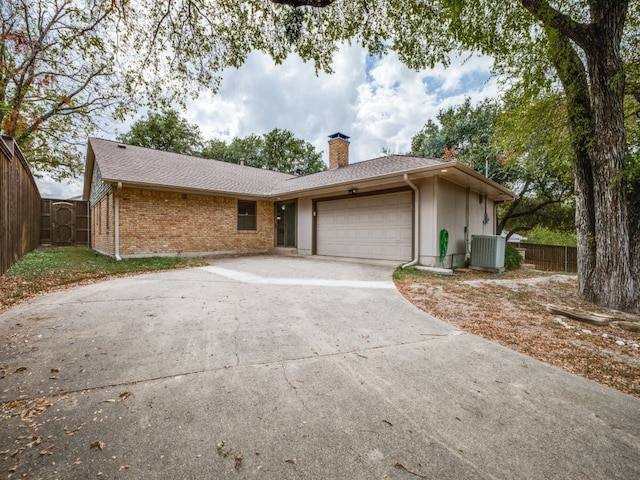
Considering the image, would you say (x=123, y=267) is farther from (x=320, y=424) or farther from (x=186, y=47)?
(x=320, y=424)

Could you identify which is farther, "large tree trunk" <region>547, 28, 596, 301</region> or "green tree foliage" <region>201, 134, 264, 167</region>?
"green tree foliage" <region>201, 134, 264, 167</region>

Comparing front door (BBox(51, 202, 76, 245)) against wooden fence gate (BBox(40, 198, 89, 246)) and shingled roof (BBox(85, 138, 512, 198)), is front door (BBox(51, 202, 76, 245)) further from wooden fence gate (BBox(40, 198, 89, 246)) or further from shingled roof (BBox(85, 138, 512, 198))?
shingled roof (BBox(85, 138, 512, 198))

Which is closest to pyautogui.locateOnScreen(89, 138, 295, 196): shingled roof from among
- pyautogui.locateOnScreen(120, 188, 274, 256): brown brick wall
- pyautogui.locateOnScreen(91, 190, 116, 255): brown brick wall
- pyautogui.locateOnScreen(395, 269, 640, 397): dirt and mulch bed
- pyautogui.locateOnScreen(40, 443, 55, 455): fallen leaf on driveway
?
pyautogui.locateOnScreen(120, 188, 274, 256): brown brick wall

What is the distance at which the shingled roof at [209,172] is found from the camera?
A: 8577mm

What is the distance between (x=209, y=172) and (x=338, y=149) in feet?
A: 19.5

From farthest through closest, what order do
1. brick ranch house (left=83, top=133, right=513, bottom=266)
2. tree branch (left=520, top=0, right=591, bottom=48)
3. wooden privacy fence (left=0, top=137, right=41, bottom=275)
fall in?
1. brick ranch house (left=83, top=133, right=513, bottom=266)
2. wooden privacy fence (left=0, top=137, right=41, bottom=275)
3. tree branch (left=520, top=0, right=591, bottom=48)

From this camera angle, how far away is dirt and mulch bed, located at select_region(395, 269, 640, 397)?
8.82 ft

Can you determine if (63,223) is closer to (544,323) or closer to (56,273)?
(56,273)

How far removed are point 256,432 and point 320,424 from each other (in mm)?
386

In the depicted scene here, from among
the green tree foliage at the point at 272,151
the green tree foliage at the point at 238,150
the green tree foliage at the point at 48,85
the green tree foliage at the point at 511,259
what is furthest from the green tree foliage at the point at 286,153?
the green tree foliage at the point at 511,259

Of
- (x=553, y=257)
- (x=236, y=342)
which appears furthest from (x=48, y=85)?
(x=553, y=257)

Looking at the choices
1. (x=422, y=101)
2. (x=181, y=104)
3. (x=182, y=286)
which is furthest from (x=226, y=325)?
(x=422, y=101)

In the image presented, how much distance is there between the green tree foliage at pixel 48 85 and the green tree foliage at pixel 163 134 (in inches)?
431

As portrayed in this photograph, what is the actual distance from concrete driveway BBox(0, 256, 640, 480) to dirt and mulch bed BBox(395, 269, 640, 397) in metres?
0.36
